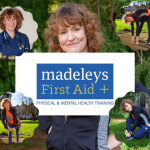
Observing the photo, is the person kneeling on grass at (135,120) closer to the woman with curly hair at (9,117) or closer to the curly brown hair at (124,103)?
the curly brown hair at (124,103)

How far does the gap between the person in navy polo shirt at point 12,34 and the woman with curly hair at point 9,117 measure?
13.4 inches

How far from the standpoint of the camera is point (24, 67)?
1.07 metres

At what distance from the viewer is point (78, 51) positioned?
3.12 feet

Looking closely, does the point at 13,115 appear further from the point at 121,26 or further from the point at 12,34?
the point at 121,26

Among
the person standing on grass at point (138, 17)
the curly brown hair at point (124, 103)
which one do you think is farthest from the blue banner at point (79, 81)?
the person standing on grass at point (138, 17)

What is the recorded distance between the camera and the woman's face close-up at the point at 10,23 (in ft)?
4.12

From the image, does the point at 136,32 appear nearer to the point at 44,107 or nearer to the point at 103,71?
the point at 103,71

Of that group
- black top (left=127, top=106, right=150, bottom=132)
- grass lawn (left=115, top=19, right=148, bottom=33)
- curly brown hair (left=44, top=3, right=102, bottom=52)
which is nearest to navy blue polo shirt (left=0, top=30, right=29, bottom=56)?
curly brown hair (left=44, top=3, right=102, bottom=52)

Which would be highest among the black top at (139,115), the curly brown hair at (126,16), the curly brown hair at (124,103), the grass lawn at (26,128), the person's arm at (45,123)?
the curly brown hair at (126,16)

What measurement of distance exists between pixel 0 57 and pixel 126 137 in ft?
4.03

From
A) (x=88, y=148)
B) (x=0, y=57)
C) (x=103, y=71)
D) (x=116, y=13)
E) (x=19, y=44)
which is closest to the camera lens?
(x=88, y=148)

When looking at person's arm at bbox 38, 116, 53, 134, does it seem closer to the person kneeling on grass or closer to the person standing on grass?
the person kneeling on grass

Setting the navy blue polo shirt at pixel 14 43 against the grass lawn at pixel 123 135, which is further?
the navy blue polo shirt at pixel 14 43

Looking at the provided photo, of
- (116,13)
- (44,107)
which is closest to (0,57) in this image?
(44,107)
